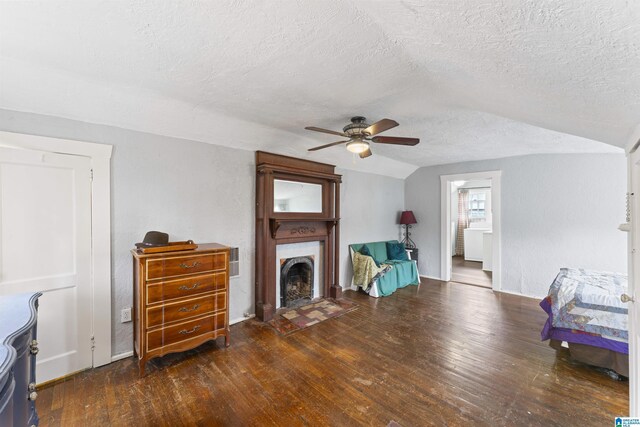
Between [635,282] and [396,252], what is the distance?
3869 millimetres

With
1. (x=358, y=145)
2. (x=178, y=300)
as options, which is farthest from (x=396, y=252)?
(x=178, y=300)

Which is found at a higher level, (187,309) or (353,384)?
(187,309)

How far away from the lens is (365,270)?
14.3ft

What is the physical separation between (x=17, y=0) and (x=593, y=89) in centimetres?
268

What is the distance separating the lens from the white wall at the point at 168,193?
236cm

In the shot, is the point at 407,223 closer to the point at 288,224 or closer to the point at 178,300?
the point at 288,224

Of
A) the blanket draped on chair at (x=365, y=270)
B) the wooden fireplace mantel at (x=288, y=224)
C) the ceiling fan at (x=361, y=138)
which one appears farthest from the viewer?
the blanket draped on chair at (x=365, y=270)

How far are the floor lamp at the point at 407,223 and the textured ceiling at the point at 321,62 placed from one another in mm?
2857

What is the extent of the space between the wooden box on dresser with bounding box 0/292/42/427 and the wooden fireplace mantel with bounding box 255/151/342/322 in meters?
2.13

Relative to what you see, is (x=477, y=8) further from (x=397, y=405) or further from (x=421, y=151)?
(x=421, y=151)

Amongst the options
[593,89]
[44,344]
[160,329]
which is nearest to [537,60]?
[593,89]

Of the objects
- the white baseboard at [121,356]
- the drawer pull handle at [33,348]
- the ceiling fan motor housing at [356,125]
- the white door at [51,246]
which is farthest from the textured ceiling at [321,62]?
the white baseboard at [121,356]

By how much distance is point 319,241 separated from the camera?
4.12m

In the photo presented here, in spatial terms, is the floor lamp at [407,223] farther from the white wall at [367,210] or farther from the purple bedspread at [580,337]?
the purple bedspread at [580,337]
